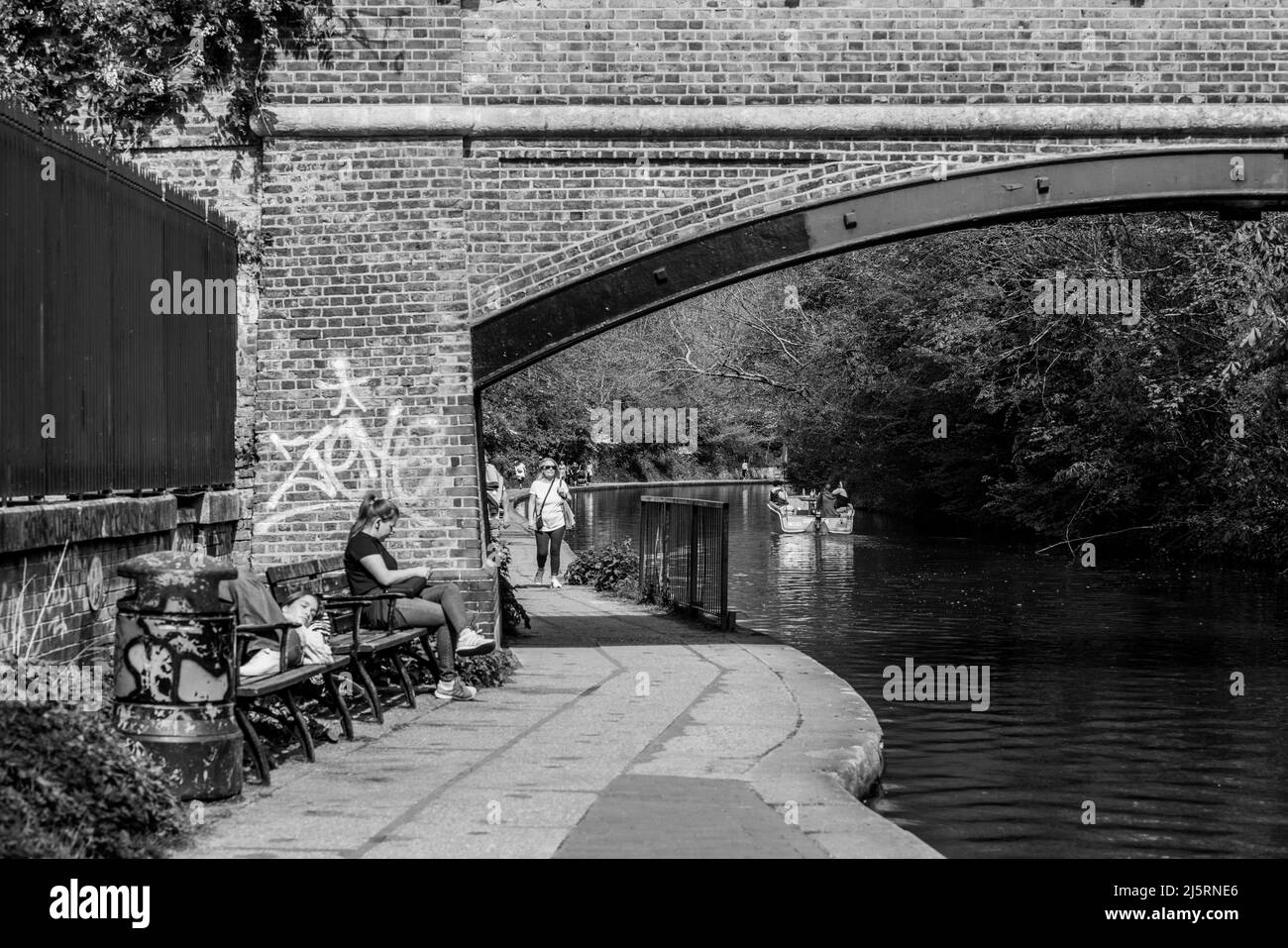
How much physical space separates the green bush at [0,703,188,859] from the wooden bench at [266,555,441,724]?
2.88 m

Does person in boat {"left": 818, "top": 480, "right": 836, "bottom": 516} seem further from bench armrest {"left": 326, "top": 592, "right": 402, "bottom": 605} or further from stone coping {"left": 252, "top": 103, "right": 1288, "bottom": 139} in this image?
bench armrest {"left": 326, "top": 592, "right": 402, "bottom": 605}

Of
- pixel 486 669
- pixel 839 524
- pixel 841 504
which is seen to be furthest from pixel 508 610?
pixel 841 504

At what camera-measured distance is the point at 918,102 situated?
12180 mm

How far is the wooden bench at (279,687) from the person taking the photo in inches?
269

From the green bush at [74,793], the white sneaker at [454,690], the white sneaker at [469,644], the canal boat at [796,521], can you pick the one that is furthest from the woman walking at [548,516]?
the canal boat at [796,521]

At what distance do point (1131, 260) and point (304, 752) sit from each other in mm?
21883

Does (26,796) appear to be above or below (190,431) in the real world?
below

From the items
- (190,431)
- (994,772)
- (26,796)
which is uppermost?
(190,431)
